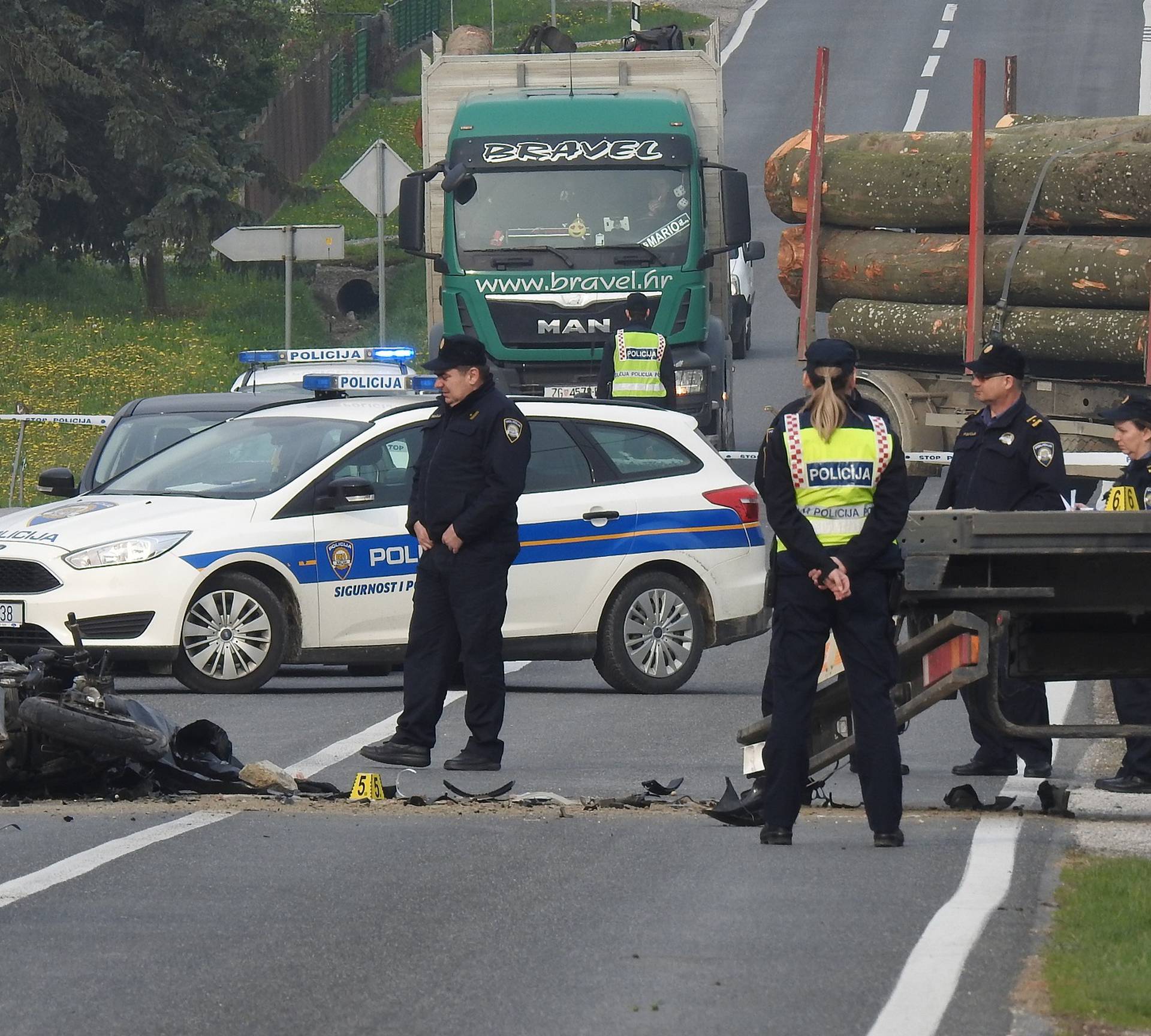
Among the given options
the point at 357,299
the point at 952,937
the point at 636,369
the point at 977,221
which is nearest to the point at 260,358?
the point at 636,369

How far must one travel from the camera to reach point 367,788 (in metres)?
9.12

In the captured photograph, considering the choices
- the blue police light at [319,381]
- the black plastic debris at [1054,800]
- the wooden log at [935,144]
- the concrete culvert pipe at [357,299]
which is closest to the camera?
the black plastic debris at [1054,800]

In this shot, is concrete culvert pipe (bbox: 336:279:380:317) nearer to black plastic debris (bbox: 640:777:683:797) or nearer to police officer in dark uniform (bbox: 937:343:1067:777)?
police officer in dark uniform (bbox: 937:343:1067:777)

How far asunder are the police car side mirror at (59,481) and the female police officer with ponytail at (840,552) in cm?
705

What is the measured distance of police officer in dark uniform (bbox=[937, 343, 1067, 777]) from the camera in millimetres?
10008

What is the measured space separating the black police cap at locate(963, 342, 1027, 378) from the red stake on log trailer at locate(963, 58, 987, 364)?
24.3ft

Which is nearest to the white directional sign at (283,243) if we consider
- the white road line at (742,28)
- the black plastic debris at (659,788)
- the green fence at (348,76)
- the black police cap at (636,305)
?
the black police cap at (636,305)

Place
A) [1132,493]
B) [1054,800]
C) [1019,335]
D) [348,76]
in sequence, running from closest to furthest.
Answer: [1054,800], [1132,493], [1019,335], [348,76]

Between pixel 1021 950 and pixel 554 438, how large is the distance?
7.63 meters

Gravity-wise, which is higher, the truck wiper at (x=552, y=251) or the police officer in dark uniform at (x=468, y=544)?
the truck wiper at (x=552, y=251)

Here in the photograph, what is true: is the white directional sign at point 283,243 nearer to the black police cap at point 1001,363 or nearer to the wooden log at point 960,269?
the wooden log at point 960,269

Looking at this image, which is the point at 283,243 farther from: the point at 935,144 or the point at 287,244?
the point at 935,144

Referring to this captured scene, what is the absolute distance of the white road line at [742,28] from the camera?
52281mm

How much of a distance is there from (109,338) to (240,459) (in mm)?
20246
